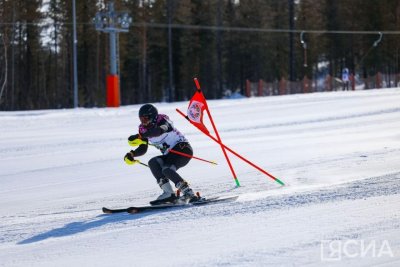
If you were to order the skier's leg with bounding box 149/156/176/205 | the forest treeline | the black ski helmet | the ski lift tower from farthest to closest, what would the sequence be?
the forest treeline, the ski lift tower, the skier's leg with bounding box 149/156/176/205, the black ski helmet

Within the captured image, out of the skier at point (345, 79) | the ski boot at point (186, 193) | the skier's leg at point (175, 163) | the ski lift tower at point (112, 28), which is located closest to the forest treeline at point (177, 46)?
the skier at point (345, 79)

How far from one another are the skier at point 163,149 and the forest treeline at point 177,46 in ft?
141

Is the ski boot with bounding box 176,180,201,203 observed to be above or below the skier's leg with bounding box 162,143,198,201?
below

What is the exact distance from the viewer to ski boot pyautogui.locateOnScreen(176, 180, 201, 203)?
27.7ft

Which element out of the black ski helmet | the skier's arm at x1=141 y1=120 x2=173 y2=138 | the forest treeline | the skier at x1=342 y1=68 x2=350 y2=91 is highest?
the forest treeline

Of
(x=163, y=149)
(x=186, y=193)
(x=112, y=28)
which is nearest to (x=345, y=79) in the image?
(x=112, y=28)

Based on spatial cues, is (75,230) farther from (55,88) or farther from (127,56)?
(55,88)

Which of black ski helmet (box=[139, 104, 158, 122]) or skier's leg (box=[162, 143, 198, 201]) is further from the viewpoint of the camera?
skier's leg (box=[162, 143, 198, 201])

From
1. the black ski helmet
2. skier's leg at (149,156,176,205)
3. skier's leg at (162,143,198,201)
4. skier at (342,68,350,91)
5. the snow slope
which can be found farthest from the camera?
skier at (342,68,350,91)

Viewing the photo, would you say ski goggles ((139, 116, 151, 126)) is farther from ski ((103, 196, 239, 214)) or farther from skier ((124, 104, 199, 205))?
ski ((103, 196, 239, 214))

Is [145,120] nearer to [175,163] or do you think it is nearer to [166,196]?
[175,163]

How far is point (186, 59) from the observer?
6281 cm

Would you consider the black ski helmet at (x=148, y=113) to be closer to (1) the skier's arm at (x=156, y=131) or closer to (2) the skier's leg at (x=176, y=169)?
(1) the skier's arm at (x=156, y=131)

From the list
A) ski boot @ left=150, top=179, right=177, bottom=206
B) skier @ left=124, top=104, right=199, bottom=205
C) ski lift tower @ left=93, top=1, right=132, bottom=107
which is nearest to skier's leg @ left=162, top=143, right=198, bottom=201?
skier @ left=124, top=104, right=199, bottom=205
